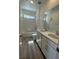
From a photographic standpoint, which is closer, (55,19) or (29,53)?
(55,19)

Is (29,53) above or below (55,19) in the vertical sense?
below

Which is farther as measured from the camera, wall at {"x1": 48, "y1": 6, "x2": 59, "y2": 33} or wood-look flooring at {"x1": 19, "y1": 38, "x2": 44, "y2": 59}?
wood-look flooring at {"x1": 19, "y1": 38, "x2": 44, "y2": 59}

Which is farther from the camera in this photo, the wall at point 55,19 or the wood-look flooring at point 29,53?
the wood-look flooring at point 29,53

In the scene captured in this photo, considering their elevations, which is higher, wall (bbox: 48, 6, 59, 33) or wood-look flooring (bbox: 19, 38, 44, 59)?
wall (bbox: 48, 6, 59, 33)

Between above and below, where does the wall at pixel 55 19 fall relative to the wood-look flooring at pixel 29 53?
above

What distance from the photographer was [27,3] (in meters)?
7.53
